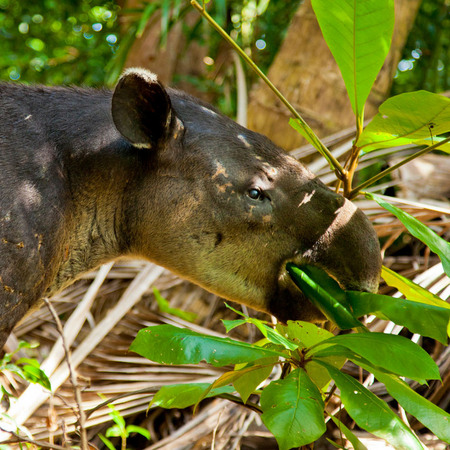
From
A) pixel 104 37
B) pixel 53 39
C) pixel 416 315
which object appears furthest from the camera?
pixel 53 39

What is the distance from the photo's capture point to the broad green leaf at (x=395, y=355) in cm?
179

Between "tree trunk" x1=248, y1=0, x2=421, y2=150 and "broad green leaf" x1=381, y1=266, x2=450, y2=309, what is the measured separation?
2400 millimetres

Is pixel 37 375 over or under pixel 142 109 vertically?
under

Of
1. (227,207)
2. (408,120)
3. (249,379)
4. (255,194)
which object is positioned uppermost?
(408,120)

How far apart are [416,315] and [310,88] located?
320 centimetres

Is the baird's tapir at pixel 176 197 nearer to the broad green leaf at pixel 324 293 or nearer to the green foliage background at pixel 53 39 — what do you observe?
the broad green leaf at pixel 324 293

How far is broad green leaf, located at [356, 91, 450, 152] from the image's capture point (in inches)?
85.7

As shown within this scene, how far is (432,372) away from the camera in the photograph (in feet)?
5.90

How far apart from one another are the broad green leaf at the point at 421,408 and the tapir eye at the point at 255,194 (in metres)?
1.03

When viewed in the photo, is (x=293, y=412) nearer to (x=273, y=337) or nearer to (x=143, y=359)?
(x=273, y=337)

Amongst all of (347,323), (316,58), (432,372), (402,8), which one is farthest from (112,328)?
(402,8)

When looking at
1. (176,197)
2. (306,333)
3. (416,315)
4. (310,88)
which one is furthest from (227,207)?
(310,88)

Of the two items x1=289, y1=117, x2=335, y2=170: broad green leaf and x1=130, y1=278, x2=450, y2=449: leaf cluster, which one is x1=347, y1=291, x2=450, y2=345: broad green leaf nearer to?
x1=130, y1=278, x2=450, y2=449: leaf cluster

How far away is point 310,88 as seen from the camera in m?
4.88
